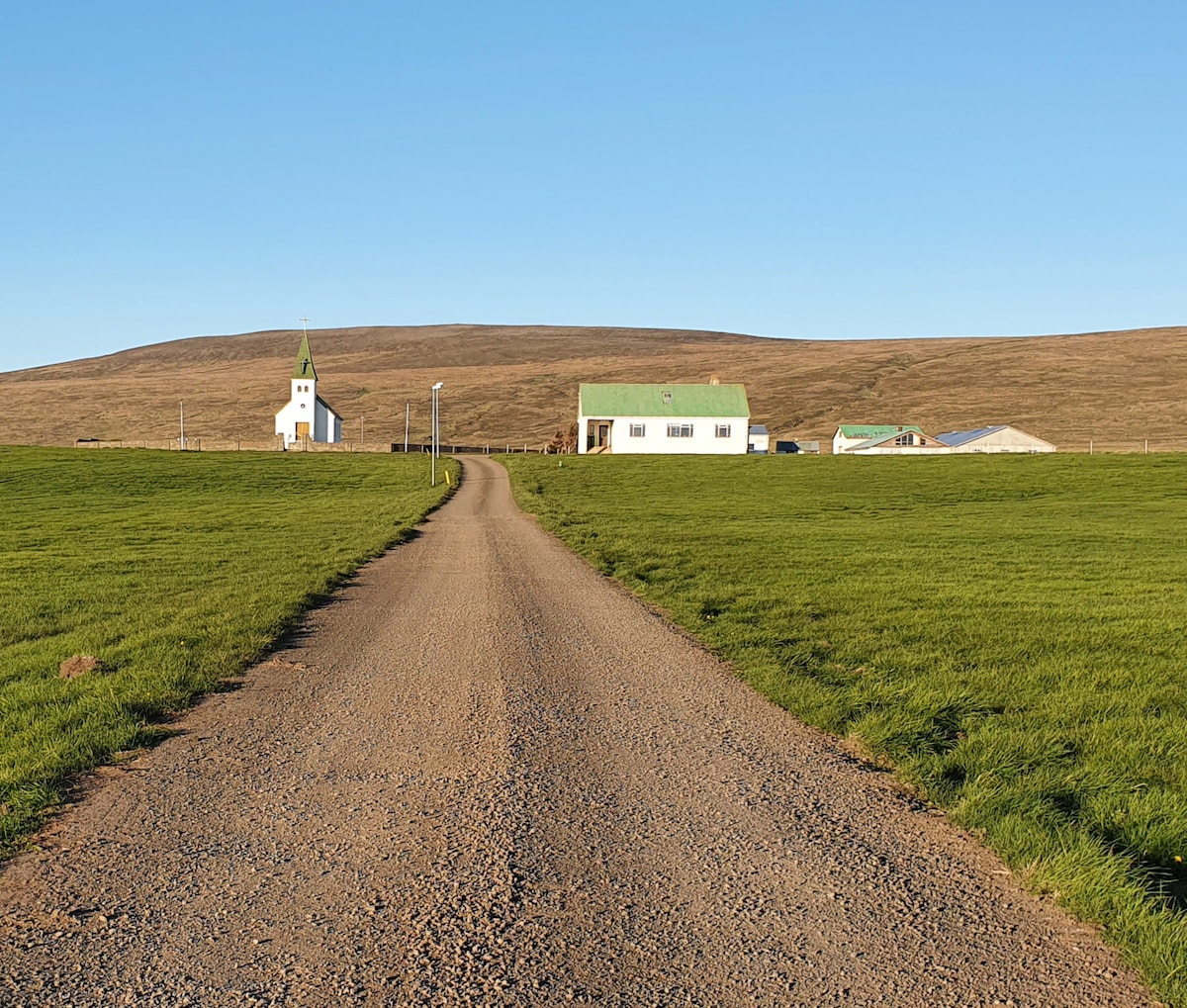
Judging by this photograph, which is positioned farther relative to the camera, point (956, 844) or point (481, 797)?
point (481, 797)

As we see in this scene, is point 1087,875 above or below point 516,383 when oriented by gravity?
below

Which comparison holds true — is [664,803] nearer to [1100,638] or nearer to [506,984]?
[506,984]

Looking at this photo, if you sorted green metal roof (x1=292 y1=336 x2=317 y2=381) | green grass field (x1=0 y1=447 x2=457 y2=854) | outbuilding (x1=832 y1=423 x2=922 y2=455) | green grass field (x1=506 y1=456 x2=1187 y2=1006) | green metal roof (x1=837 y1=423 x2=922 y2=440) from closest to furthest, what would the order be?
green grass field (x1=506 y1=456 x2=1187 y2=1006)
green grass field (x1=0 y1=447 x2=457 y2=854)
green metal roof (x1=837 y1=423 x2=922 y2=440)
outbuilding (x1=832 y1=423 x2=922 y2=455)
green metal roof (x1=292 y1=336 x2=317 y2=381)

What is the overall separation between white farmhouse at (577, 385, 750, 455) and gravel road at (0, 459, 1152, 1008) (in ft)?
306

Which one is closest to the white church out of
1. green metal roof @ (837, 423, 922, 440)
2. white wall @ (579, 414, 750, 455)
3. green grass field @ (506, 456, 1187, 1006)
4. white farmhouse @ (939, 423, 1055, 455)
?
white wall @ (579, 414, 750, 455)

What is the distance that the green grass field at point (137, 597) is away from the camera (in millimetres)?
8641

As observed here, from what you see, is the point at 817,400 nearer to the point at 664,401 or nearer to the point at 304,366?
the point at 664,401

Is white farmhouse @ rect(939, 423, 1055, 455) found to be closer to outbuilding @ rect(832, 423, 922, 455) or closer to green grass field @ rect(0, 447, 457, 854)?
outbuilding @ rect(832, 423, 922, 455)

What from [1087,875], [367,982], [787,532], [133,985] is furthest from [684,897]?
[787,532]

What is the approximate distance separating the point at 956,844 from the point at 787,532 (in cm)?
2653

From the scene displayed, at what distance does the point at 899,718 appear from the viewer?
9125 millimetres

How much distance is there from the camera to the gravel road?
4680mm

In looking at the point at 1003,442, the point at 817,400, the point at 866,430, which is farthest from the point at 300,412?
the point at 1003,442

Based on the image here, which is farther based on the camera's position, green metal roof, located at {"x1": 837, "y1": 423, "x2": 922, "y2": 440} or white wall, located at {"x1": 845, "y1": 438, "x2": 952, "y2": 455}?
green metal roof, located at {"x1": 837, "y1": 423, "x2": 922, "y2": 440}
